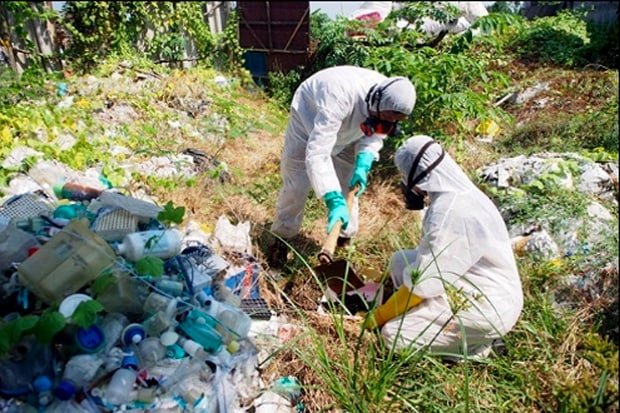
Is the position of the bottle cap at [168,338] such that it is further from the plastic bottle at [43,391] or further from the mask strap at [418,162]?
the mask strap at [418,162]

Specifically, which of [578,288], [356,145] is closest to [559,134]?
[578,288]

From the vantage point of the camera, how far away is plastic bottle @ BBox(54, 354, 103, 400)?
1.57 m

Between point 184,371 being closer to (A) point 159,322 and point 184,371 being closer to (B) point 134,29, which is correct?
(A) point 159,322

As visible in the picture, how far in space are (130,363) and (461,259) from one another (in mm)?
1416

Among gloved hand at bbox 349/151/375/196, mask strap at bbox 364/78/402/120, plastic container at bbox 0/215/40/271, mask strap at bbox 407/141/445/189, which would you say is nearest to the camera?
plastic container at bbox 0/215/40/271

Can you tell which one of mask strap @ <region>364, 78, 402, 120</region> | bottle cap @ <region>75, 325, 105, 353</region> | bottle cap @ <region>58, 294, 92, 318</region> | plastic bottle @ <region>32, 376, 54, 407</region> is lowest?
plastic bottle @ <region>32, 376, 54, 407</region>

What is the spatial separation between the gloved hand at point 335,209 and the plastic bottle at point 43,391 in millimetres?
1352

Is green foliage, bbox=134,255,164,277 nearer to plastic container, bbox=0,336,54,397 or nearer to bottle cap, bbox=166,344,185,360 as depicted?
bottle cap, bbox=166,344,185,360

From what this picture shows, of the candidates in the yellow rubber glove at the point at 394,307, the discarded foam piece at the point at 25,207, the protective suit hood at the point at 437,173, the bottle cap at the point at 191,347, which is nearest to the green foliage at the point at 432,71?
the protective suit hood at the point at 437,173

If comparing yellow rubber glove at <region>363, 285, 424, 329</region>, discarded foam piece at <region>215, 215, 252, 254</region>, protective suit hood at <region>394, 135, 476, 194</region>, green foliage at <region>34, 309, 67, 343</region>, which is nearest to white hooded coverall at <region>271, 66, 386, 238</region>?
discarded foam piece at <region>215, 215, 252, 254</region>

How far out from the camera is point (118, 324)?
5.81 feet

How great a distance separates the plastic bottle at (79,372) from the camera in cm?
157

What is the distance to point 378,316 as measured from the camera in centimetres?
233

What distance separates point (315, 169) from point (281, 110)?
2.03 meters
